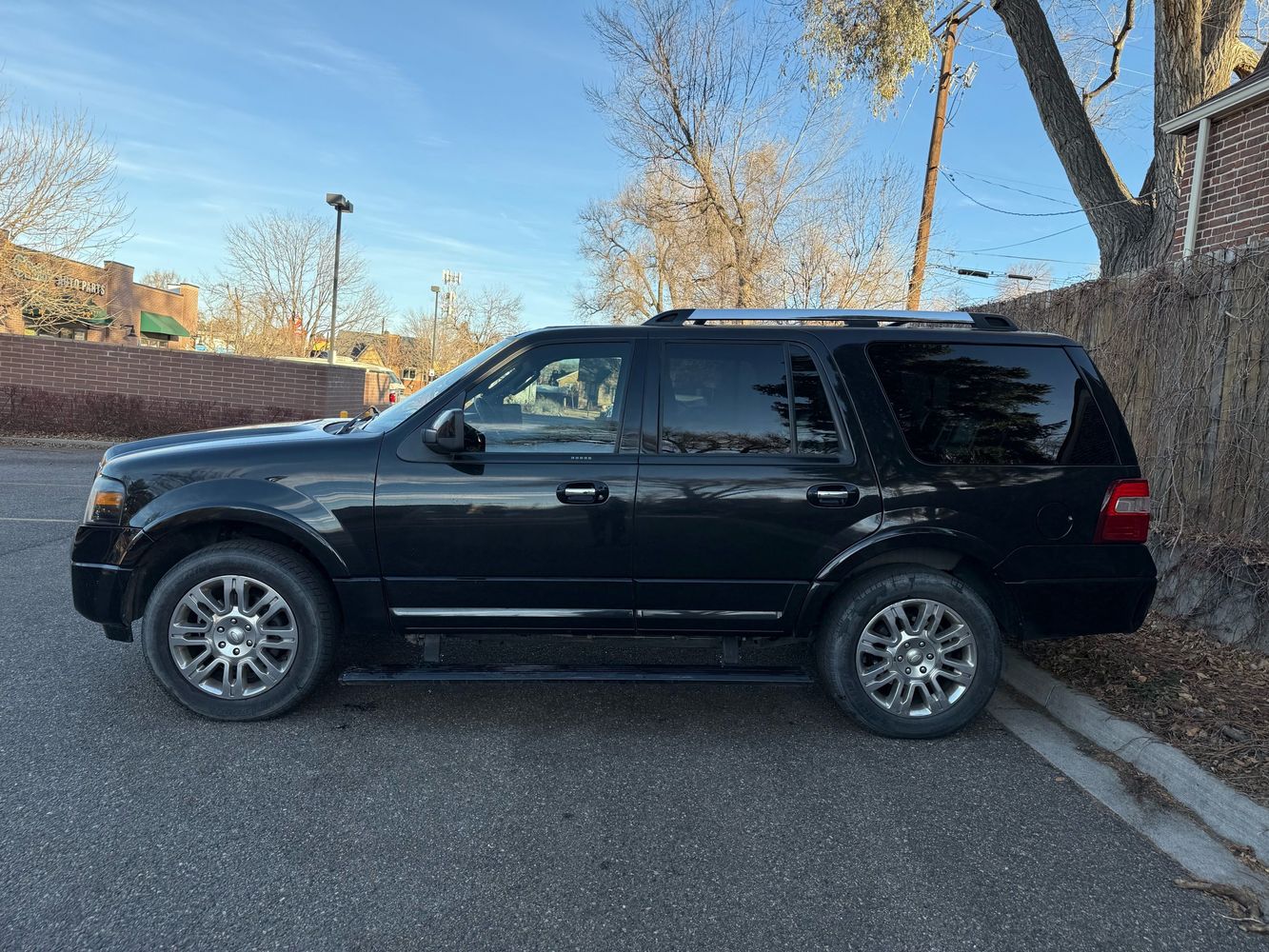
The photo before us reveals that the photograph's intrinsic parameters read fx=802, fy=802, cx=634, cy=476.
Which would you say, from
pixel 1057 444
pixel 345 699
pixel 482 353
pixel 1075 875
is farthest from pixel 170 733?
pixel 1057 444

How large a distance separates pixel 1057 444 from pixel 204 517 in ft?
12.9

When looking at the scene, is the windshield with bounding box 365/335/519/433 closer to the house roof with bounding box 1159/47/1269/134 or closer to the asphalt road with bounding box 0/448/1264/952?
the asphalt road with bounding box 0/448/1264/952

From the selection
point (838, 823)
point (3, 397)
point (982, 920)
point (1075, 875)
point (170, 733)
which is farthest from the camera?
point (3, 397)

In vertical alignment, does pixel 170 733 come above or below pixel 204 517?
below

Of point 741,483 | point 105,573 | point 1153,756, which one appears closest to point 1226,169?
point 1153,756

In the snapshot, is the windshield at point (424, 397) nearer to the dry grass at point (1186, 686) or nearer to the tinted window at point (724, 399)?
→ the tinted window at point (724, 399)

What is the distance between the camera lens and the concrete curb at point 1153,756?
9.65ft

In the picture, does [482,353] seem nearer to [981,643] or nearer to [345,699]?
[345,699]

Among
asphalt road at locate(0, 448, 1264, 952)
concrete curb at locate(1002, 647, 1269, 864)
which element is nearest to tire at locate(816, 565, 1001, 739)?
asphalt road at locate(0, 448, 1264, 952)

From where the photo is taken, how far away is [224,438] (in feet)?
13.1

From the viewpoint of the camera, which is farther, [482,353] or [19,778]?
[482,353]

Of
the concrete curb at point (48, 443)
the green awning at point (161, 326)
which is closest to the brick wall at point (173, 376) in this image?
the concrete curb at point (48, 443)

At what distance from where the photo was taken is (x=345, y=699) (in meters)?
4.03

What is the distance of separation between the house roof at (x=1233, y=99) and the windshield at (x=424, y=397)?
8.60m
